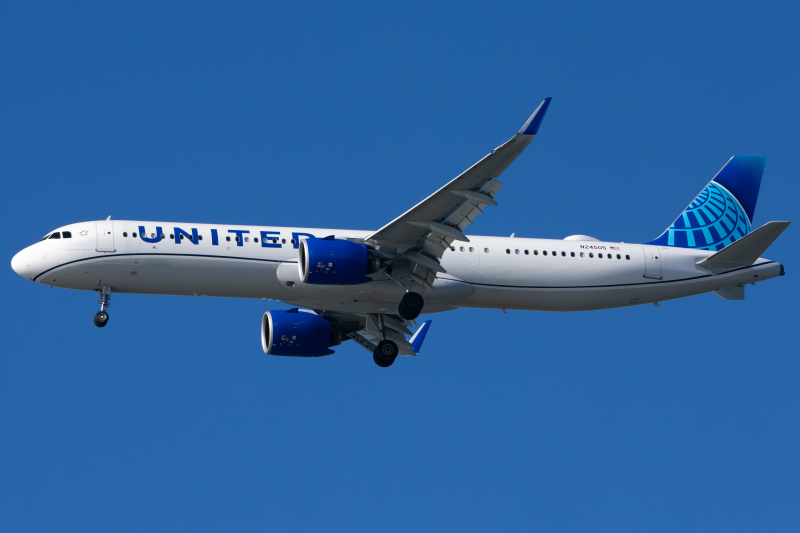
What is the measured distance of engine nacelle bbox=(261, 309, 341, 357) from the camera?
41.5 meters

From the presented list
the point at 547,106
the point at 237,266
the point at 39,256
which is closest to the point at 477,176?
the point at 547,106

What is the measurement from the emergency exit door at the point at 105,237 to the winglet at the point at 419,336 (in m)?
13.6

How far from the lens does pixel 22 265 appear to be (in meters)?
37.0

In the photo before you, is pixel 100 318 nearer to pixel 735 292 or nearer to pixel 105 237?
pixel 105 237

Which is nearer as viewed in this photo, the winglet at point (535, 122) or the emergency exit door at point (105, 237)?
the winglet at point (535, 122)

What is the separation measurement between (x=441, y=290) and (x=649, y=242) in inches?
428

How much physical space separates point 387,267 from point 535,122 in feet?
30.1

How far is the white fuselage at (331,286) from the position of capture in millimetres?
36531

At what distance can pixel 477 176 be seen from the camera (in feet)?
107

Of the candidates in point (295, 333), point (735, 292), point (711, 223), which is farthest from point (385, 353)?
point (711, 223)

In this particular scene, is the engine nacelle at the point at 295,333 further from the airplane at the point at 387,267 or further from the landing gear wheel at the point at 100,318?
the landing gear wheel at the point at 100,318

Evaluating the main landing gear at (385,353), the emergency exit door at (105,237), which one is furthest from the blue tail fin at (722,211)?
the emergency exit door at (105,237)

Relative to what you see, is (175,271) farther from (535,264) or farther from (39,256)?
(535,264)

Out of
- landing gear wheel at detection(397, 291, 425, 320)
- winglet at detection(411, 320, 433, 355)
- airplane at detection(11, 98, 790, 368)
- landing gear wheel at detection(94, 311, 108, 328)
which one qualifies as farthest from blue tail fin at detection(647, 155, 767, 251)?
landing gear wheel at detection(94, 311, 108, 328)
